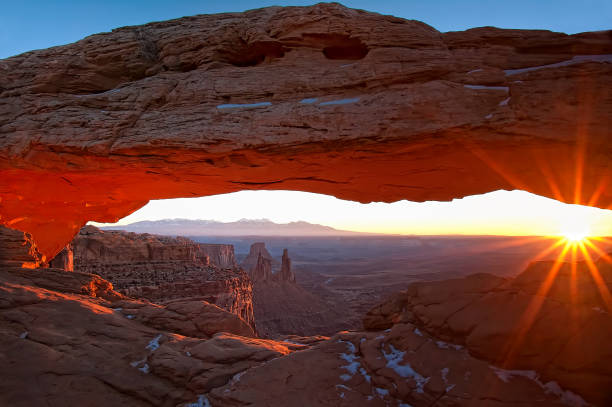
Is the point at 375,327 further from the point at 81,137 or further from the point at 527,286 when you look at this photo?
the point at 81,137

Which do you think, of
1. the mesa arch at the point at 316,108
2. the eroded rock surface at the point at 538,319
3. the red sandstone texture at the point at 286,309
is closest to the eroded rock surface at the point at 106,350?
the eroded rock surface at the point at 538,319

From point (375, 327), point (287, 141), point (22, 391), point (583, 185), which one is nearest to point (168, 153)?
point (287, 141)

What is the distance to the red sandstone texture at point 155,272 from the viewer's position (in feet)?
75.2

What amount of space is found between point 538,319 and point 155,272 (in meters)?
28.8

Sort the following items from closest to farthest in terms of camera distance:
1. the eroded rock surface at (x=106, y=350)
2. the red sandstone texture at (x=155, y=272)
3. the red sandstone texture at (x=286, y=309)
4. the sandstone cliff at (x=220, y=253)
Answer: the eroded rock surface at (x=106, y=350) → the red sandstone texture at (x=155, y=272) → the red sandstone texture at (x=286, y=309) → the sandstone cliff at (x=220, y=253)

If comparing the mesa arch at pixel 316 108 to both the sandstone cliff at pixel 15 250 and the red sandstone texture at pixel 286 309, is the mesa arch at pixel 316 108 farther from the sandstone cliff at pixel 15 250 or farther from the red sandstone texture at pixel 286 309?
the red sandstone texture at pixel 286 309

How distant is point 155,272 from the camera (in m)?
27.9

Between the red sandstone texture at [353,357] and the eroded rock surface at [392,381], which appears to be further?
the red sandstone texture at [353,357]

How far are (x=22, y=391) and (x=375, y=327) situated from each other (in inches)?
288

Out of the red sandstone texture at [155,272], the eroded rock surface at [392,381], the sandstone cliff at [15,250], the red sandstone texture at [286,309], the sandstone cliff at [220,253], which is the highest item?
the sandstone cliff at [15,250]

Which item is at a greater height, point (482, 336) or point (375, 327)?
point (482, 336)

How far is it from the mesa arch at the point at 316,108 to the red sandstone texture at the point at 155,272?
13973 mm

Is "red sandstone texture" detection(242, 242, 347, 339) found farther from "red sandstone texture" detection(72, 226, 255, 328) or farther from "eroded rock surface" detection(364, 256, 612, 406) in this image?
"eroded rock surface" detection(364, 256, 612, 406)

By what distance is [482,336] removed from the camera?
5.71m
